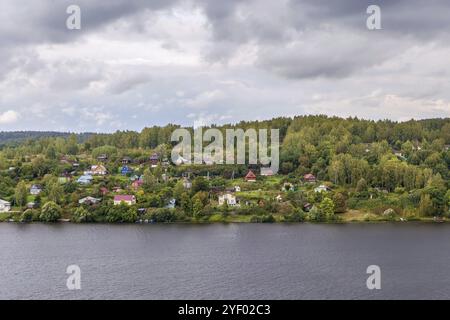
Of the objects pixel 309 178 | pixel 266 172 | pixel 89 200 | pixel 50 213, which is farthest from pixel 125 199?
pixel 309 178

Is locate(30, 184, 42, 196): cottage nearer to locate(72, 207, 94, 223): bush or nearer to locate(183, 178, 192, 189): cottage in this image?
locate(72, 207, 94, 223): bush

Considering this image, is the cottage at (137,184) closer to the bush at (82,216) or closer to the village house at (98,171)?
the village house at (98,171)

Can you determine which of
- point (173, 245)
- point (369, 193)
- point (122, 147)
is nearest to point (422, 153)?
point (369, 193)

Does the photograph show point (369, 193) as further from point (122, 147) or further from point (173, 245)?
point (122, 147)

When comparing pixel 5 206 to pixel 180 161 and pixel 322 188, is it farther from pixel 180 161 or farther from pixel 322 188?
pixel 322 188

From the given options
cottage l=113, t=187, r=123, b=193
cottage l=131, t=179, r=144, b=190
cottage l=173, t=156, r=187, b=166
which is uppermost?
cottage l=173, t=156, r=187, b=166

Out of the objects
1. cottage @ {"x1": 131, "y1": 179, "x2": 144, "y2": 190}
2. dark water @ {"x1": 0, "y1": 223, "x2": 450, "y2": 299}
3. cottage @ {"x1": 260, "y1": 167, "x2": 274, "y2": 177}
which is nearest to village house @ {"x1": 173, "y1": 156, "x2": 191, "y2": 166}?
cottage @ {"x1": 131, "y1": 179, "x2": 144, "y2": 190}
